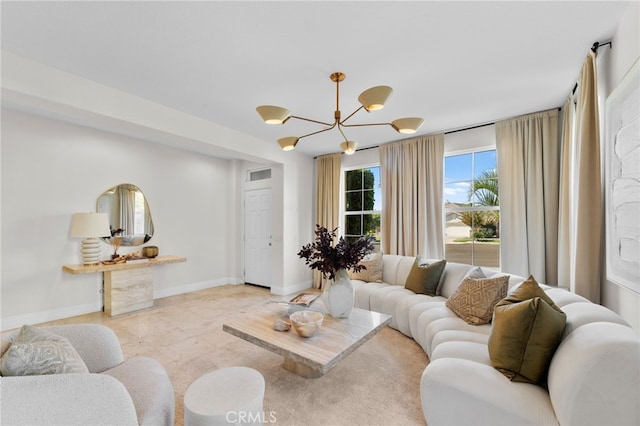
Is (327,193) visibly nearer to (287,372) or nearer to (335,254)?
(335,254)

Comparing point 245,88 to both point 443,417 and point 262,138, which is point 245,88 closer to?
point 262,138

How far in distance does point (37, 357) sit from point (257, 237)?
175 inches

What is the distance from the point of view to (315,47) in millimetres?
2143

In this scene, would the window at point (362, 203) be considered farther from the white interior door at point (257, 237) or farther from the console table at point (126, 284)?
the console table at point (126, 284)

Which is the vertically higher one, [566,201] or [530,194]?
[530,194]

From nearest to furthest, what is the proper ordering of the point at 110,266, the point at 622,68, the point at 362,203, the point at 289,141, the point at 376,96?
the point at 622,68 → the point at 376,96 → the point at 289,141 → the point at 110,266 → the point at 362,203

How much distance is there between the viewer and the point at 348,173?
5.45 metres

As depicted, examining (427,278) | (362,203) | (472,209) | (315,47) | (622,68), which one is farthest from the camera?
(362,203)

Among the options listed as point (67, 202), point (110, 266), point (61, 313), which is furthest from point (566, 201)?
point (61, 313)

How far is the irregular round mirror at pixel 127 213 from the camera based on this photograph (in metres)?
4.19

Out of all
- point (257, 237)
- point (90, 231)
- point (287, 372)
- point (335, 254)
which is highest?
point (90, 231)

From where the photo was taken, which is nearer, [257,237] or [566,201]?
[566,201]

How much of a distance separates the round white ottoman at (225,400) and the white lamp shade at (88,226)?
3.17 metres

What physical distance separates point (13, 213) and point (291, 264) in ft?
12.3
